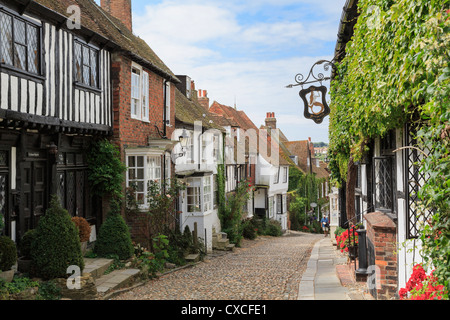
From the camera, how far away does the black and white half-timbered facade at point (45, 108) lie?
8.05m

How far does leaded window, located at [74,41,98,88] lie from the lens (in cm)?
1043

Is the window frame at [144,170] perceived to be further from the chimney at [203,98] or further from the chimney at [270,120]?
the chimney at [270,120]

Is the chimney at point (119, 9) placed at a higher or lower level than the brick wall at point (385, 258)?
higher

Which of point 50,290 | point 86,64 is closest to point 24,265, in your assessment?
point 50,290

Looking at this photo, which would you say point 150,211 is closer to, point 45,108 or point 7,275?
point 45,108

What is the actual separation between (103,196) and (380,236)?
7.59m

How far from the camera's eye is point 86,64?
10.8 meters

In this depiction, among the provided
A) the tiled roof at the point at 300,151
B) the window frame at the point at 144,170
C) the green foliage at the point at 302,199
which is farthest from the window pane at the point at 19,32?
the tiled roof at the point at 300,151

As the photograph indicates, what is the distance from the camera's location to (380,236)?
7152 mm

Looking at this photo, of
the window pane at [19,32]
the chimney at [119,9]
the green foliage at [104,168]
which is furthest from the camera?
the chimney at [119,9]

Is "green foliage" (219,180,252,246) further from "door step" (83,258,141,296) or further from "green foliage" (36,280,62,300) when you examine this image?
"green foliage" (36,280,62,300)

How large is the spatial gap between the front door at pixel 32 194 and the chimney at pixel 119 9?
30.5ft

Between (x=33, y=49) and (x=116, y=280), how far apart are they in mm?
5068
